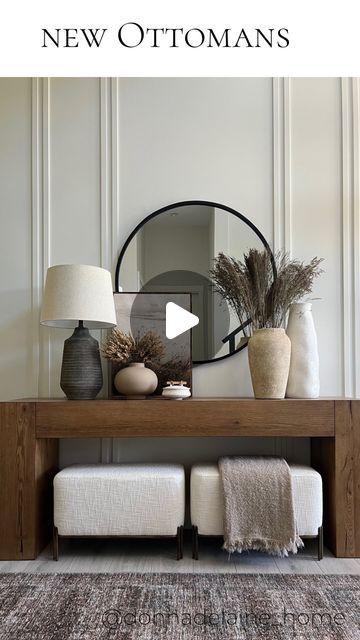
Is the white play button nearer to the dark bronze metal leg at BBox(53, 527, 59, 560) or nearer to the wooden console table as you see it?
the wooden console table

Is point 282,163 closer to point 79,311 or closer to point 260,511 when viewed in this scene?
point 79,311

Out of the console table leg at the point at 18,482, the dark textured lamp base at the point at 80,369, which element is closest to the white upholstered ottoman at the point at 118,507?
the console table leg at the point at 18,482

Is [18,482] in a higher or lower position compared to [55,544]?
higher

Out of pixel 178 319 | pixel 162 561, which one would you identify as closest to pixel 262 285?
pixel 178 319

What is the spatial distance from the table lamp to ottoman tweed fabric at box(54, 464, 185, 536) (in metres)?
0.40

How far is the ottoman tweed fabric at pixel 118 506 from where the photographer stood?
7.70ft

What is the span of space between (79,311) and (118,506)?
0.83 metres

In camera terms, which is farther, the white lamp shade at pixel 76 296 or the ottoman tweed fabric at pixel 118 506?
the white lamp shade at pixel 76 296

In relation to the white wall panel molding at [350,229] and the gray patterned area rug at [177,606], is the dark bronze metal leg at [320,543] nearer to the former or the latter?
the gray patterned area rug at [177,606]

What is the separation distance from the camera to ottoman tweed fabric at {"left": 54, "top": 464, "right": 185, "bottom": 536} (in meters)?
2.35

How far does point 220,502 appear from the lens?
2361mm

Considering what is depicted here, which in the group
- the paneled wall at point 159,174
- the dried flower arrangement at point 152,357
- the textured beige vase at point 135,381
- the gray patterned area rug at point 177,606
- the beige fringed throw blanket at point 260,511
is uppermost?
A: the paneled wall at point 159,174
